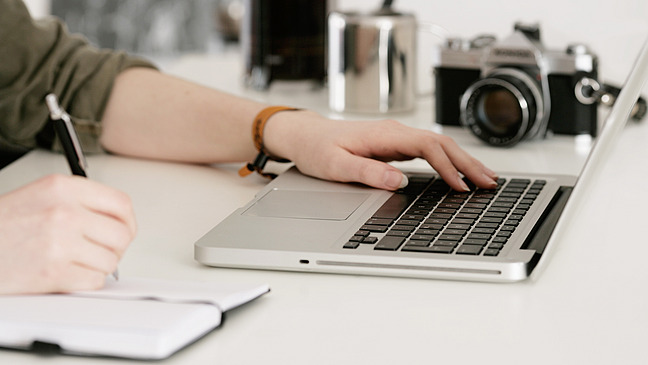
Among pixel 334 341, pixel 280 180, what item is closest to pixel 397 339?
pixel 334 341

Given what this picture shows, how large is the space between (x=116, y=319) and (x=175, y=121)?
0.57 meters

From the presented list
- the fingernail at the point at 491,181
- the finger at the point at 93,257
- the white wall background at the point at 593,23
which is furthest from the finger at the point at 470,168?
the white wall background at the point at 593,23

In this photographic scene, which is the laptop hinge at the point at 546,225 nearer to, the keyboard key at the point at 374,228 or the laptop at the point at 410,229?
the laptop at the point at 410,229

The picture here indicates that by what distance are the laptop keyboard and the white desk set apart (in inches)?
1.5

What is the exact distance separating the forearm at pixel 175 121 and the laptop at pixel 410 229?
0.18 meters

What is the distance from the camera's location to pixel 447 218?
2.58 feet

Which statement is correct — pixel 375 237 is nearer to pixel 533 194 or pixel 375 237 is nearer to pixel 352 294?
pixel 352 294

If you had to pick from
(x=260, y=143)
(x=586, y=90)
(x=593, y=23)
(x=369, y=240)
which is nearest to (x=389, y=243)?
(x=369, y=240)

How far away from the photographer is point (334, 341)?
0.58 metres

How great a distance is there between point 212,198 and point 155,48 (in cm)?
279

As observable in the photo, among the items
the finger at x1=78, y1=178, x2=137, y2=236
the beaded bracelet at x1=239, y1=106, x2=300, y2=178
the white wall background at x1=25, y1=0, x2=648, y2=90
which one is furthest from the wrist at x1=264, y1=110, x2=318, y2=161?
the white wall background at x1=25, y1=0, x2=648, y2=90

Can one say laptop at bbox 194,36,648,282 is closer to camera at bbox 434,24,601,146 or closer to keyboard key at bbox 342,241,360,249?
keyboard key at bbox 342,241,360,249

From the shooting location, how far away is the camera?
1.18m

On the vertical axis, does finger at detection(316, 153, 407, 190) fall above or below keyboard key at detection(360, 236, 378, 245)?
below
